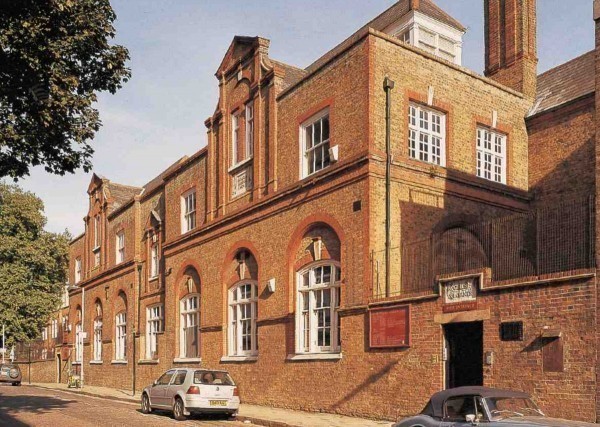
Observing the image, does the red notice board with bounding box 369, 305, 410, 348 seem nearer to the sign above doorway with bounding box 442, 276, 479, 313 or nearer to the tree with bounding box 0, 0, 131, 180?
the sign above doorway with bounding box 442, 276, 479, 313

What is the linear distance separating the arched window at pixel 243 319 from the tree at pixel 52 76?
375 inches

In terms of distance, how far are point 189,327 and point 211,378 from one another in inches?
399

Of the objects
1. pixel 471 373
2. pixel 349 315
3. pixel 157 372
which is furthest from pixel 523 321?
pixel 157 372

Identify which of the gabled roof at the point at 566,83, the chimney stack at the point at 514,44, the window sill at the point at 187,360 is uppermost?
the chimney stack at the point at 514,44

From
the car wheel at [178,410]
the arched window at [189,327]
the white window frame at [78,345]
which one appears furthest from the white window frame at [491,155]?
the white window frame at [78,345]

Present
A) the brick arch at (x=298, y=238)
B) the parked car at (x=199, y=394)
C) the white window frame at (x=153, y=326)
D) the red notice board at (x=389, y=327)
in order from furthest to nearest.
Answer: the white window frame at (x=153, y=326) → the brick arch at (x=298, y=238) → the parked car at (x=199, y=394) → the red notice board at (x=389, y=327)

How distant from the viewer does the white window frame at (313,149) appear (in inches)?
830

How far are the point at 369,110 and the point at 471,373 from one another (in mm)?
7370

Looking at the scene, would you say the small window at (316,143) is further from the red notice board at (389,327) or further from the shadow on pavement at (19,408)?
the shadow on pavement at (19,408)

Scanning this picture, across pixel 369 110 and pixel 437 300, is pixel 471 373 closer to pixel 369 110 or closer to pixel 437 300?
pixel 437 300

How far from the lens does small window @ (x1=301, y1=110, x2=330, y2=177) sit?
21172 mm

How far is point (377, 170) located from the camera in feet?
61.8

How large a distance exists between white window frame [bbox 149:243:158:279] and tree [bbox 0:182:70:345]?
61.3 ft

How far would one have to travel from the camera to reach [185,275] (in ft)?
97.6
